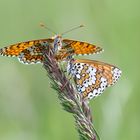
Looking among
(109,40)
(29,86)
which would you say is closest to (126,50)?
(109,40)

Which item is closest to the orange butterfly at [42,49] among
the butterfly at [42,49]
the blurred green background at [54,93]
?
the butterfly at [42,49]

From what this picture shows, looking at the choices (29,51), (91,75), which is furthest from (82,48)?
(29,51)

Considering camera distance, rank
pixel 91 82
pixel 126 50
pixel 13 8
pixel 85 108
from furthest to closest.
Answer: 1. pixel 13 8
2. pixel 126 50
3. pixel 91 82
4. pixel 85 108

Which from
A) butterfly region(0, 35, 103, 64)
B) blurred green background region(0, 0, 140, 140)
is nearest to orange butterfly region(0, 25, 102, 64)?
butterfly region(0, 35, 103, 64)

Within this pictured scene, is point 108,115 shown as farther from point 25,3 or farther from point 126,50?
point 25,3

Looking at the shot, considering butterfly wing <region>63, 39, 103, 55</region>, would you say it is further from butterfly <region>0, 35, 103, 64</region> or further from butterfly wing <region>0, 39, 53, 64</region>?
butterfly wing <region>0, 39, 53, 64</region>

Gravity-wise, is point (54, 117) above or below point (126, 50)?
below
